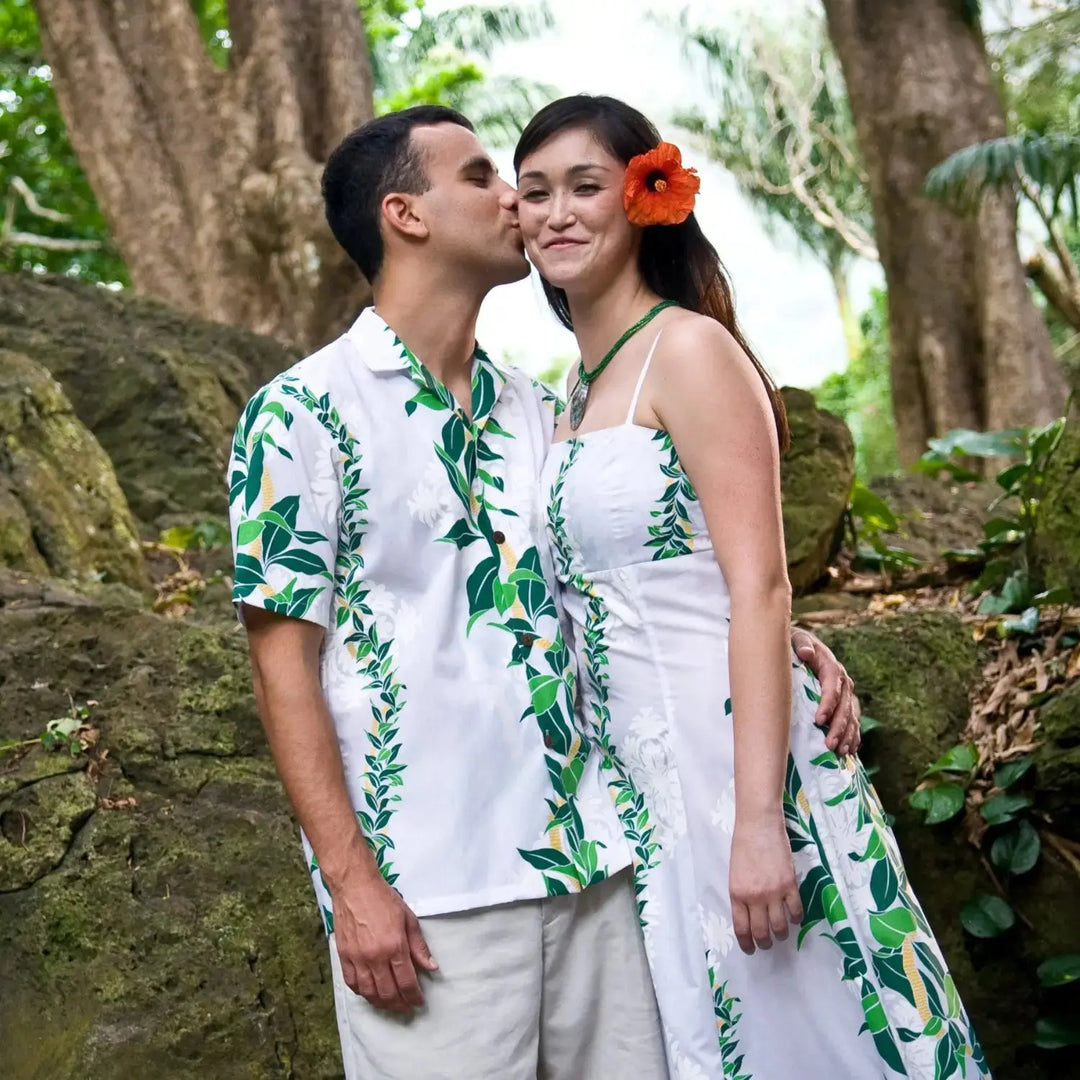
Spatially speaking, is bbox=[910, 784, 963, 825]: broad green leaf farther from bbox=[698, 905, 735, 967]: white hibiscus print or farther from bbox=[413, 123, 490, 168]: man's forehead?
bbox=[413, 123, 490, 168]: man's forehead

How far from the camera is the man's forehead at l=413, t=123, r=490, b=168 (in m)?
2.29

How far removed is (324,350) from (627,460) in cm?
51

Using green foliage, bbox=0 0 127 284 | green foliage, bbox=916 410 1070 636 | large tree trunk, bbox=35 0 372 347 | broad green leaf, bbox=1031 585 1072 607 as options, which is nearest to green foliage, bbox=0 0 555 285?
green foliage, bbox=0 0 127 284

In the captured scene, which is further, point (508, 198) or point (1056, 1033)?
point (1056, 1033)

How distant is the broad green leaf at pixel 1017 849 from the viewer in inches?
121

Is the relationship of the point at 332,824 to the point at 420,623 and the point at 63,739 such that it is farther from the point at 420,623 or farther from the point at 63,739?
the point at 63,739

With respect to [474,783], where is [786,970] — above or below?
below

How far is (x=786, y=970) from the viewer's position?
6.33 ft

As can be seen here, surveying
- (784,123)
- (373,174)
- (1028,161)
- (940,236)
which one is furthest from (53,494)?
(784,123)

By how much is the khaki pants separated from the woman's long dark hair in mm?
878

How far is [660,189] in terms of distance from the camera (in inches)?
83.6

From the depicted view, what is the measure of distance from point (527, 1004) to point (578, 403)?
950 mm

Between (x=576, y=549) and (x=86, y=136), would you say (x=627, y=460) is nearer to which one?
(x=576, y=549)

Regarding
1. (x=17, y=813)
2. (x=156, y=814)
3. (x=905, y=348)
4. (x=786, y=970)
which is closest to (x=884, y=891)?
(x=786, y=970)
